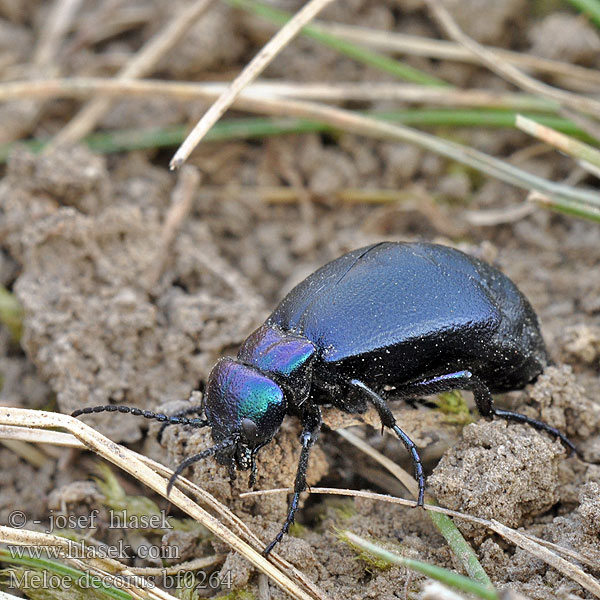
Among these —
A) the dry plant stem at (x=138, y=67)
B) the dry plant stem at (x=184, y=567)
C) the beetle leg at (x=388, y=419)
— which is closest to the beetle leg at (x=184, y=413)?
the dry plant stem at (x=184, y=567)

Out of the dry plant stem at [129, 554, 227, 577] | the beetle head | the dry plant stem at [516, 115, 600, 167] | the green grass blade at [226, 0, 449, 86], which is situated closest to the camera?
the dry plant stem at [129, 554, 227, 577]

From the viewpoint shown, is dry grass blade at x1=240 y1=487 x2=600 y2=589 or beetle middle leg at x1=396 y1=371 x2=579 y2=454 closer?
dry grass blade at x1=240 y1=487 x2=600 y2=589

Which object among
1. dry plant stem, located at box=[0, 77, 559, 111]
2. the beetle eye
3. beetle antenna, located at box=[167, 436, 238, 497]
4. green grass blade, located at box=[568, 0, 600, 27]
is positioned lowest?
beetle antenna, located at box=[167, 436, 238, 497]

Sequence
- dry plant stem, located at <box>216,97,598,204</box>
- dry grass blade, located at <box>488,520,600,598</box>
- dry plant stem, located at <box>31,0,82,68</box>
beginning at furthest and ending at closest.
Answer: dry plant stem, located at <box>31,0,82,68</box>, dry plant stem, located at <box>216,97,598,204</box>, dry grass blade, located at <box>488,520,600,598</box>

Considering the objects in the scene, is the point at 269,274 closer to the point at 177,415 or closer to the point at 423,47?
the point at 177,415

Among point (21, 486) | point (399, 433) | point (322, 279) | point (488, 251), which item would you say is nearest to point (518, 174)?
point (488, 251)

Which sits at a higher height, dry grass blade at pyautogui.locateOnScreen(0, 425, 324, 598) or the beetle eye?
the beetle eye

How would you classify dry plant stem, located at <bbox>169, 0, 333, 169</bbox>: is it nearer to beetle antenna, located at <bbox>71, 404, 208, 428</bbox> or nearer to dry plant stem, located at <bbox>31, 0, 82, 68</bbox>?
beetle antenna, located at <bbox>71, 404, 208, 428</bbox>

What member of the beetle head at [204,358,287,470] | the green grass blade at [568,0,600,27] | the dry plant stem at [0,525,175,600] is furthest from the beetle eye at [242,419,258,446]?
the green grass blade at [568,0,600,27]
